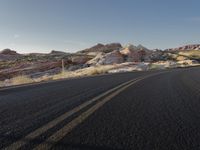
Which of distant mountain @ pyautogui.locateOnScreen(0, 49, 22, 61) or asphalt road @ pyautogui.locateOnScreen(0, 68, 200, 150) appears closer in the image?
asphalt road @ pyautogui.locateOnScreen(0, 68, 200, 150)

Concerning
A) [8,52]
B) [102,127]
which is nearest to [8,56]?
[8,52]

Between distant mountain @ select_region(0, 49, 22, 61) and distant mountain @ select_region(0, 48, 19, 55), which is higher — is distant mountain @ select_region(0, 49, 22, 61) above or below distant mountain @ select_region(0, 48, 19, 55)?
below

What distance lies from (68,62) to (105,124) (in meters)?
43.3

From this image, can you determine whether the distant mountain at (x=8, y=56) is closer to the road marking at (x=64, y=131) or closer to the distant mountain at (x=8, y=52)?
the distant mountain at (x=8, y=52)

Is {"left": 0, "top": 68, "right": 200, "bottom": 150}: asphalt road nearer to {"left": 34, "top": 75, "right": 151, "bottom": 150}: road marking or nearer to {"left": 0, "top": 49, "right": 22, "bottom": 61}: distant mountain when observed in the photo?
{"left": 34, "top": 75, "right": 151, "bottom": 150}: road marking

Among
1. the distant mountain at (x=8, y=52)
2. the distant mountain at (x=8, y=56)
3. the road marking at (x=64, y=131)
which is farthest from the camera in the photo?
the distant mountain at (x=8, y=52)

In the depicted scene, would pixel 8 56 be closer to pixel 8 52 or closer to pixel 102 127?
pixel 8 52

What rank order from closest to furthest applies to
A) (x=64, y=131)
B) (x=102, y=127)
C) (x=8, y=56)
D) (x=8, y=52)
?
(x=64, y=131) → (x=102, y=127) → (x=8, y=56) → (x=8, y=52)

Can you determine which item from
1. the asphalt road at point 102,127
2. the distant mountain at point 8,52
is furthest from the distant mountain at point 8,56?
the asphalt road at point 102,127

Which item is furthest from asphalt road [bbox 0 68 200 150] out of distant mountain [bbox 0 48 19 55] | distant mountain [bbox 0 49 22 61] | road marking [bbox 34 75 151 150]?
distant mountain [bbox 0 48 19 55]

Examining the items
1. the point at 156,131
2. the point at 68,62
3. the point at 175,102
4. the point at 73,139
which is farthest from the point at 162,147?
the point at 68,62

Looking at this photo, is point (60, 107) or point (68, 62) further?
point (68, 62)

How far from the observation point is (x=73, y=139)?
3.29 m

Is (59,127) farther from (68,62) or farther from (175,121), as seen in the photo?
(68,62)
